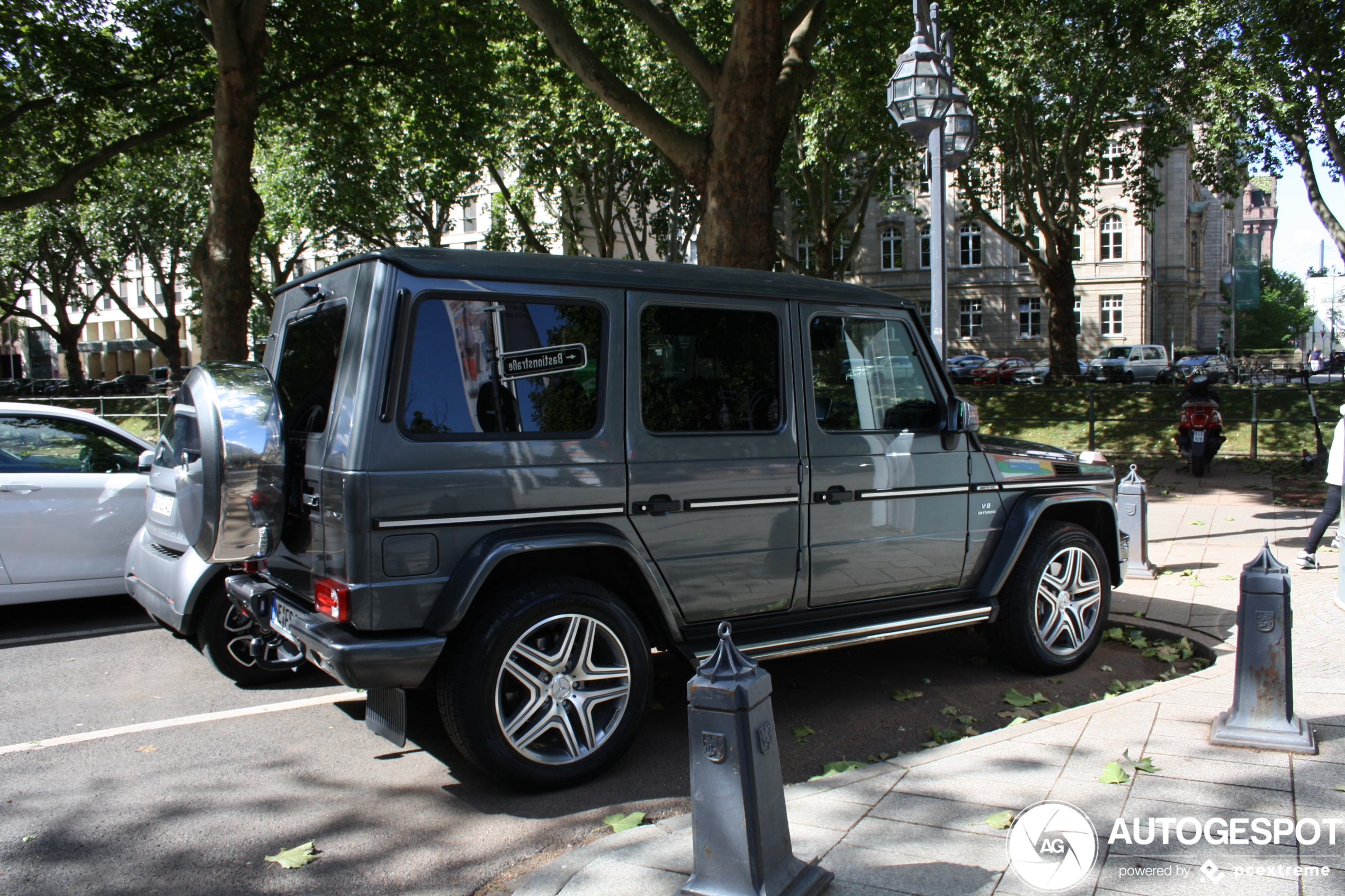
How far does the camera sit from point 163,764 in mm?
4391

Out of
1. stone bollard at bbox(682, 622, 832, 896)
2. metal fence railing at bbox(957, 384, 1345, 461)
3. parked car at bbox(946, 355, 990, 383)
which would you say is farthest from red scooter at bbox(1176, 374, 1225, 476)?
parked car at bbox(946, 355, 990, 383)

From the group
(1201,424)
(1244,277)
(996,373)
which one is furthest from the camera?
(1244,277)

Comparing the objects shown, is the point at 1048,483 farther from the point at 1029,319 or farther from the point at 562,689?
the point at 1029,319

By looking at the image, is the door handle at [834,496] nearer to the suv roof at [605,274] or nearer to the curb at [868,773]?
the suv roof at [605,274]

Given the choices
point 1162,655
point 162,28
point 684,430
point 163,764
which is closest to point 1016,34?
point 162,28

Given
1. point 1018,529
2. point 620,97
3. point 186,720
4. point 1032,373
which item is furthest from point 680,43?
point 1032,373

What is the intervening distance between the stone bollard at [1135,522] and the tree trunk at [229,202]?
1004 cm

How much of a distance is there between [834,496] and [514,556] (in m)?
1.67

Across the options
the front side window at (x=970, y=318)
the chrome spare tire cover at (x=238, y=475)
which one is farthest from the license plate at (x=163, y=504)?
the front side window at (x=970, y=318)

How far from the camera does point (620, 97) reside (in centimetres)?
1004

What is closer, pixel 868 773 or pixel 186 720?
pixel 868 773

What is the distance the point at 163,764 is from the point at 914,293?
172 feet

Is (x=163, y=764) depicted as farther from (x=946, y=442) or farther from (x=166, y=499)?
(x=946, y=442)

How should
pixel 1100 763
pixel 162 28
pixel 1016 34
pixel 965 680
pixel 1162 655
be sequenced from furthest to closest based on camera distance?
1. pixel 1016 34
2. pixel 162 28
3. pixel 1162 655
4. pixel 965 680
5. pixel 1100 763
